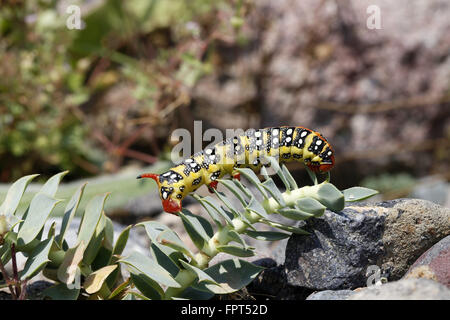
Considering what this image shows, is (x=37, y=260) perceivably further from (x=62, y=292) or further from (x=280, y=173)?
(x=280, y=173)

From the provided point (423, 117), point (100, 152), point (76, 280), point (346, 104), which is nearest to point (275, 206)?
point (76, 280)

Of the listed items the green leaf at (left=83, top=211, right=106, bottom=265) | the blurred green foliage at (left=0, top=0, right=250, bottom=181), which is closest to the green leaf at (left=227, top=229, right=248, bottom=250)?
the green leaf at (left=83, top=211, right=106, bottom=265)

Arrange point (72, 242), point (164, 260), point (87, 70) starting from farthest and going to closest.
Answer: point (87, 70) → point (72, 242) → point (164, 260)

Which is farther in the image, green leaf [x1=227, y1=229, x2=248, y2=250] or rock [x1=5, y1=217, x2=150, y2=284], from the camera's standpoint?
rock [x1=5, y1=217, x2=150, y2=284]

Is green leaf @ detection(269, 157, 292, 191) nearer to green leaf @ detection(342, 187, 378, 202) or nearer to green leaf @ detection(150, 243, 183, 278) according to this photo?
green leaf @ detection(342, 187, 378, 202)

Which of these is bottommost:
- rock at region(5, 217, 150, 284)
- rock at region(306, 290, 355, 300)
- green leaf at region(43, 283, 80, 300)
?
rock at region(5, 217, 150, 284)

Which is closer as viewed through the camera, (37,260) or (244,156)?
(37,260)

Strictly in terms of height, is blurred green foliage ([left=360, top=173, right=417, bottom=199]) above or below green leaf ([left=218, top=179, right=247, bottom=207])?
below

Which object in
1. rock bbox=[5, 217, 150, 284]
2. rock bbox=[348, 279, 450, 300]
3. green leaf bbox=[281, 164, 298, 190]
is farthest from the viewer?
rock bbox=[5, 217, 150, 284]

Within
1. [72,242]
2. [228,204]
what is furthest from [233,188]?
[72,242]
